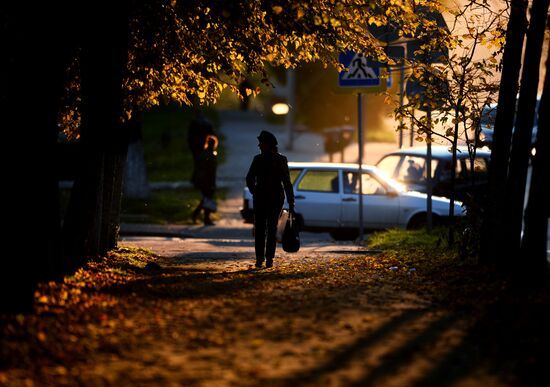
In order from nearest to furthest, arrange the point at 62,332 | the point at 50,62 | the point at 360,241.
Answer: the point at 62,332 < the point at 50,62 < the point at 360,241

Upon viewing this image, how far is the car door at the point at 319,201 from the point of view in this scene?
68.3 ft

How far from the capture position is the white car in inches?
818

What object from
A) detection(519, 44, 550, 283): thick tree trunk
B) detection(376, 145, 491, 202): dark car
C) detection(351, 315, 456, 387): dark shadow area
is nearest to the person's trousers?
detection(519, 44, 550, 283): thick tree trunk

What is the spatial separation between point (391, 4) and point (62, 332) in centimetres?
598

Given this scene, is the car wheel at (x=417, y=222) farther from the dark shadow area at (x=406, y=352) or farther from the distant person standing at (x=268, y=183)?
the dark shadow area at (x=406, y=352)

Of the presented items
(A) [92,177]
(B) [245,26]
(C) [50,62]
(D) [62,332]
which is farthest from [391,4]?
(D) [62,332]

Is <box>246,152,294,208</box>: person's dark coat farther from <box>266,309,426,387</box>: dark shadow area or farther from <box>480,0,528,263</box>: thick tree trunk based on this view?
<box>266,309,426,387</box>: dark shadow area

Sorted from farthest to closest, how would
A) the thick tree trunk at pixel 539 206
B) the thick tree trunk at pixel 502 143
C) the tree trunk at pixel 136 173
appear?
the tree trunk at pixel 136 173 → the thick tree trunk at pixel 502 143 → the thick tree trunk at pixel 539 206

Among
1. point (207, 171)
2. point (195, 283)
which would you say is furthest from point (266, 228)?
point (207, 171)

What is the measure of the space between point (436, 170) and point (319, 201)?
101 inches

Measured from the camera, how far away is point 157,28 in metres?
13.1

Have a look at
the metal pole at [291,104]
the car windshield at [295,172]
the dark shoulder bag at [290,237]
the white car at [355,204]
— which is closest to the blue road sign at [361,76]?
the white car at [355,204]

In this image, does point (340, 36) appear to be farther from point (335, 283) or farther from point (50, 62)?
point (50, 62)

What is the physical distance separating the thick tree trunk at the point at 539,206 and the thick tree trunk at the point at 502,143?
1.03 meters
